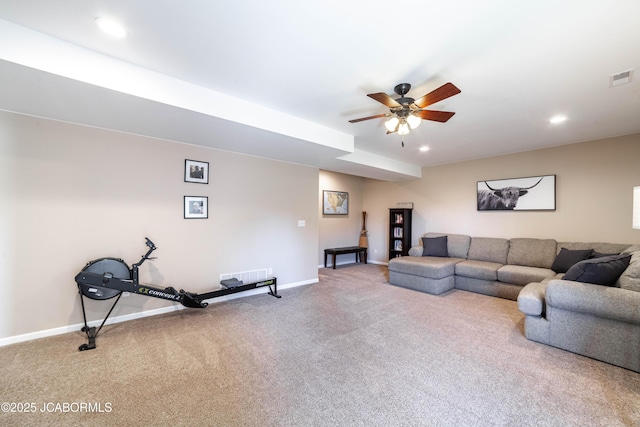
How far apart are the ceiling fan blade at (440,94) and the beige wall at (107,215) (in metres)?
2.85

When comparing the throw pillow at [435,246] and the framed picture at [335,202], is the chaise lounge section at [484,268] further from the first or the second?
the framed picture at [335,202]

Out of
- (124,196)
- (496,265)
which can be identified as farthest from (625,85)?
(124,196)

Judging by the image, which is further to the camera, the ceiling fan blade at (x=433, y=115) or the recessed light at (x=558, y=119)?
the recessed light at (x=558, y=119)

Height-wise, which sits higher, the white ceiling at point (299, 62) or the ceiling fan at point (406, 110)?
the white ceiling at point (299, 62)

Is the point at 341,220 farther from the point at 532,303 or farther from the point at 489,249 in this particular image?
the point at 532,303

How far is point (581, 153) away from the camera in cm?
418

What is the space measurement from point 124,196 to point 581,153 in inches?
270

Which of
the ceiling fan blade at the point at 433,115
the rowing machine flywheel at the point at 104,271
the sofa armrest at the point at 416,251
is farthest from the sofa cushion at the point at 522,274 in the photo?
the rowing machine flywheel at the point at 104,271

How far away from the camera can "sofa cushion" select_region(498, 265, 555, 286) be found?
12.3 ft

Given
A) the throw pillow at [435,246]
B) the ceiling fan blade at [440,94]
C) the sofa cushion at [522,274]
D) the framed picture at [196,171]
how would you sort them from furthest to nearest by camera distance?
the throw pillow at [435,246], the sofa cushion at [522,274], the framed picture at [196,171], the ceiling fan blade at [440,94]

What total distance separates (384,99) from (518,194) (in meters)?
4.04

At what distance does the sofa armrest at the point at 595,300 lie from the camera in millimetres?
2184

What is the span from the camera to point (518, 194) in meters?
4.77

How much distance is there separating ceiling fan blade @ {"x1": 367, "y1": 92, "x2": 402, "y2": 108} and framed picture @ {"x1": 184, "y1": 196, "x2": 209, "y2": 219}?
2.80m
